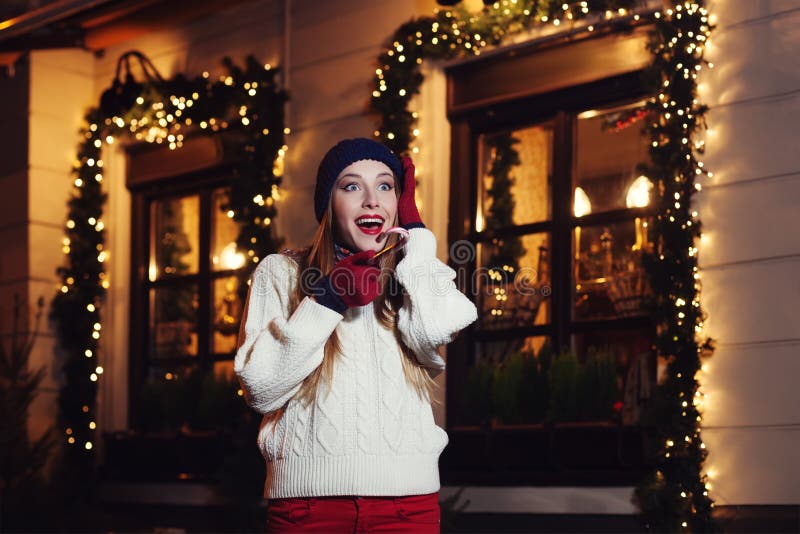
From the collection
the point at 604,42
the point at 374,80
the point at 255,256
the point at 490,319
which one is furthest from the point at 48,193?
the point at 604,42

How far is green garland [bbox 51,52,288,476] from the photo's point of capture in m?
6.83

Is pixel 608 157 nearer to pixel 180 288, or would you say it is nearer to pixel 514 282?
pixel 514 282

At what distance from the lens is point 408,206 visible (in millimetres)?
2889

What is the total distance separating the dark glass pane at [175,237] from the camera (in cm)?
768

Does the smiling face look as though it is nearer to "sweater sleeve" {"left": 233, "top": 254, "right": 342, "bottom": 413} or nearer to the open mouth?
the open mouth

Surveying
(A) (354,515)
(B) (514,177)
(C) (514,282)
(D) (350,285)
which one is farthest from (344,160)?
(B) (514,177)

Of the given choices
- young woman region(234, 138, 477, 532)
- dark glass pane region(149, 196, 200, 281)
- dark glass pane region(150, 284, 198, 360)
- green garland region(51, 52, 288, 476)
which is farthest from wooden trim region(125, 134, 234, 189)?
young woman region(234, 138, 477, 532)

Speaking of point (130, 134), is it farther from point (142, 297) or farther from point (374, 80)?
point (374, 80)

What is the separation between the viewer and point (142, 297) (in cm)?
789

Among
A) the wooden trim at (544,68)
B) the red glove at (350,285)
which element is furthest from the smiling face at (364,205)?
the wooden trim at (544,68)

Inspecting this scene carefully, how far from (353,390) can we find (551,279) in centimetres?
315

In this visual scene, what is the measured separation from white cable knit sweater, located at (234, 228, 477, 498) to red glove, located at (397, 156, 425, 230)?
0.07 meters

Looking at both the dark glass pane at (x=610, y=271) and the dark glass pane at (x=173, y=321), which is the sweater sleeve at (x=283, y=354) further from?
the dark glass pane at (x=173, y=321)

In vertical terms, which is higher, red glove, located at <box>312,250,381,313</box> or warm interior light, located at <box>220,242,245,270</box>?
warm interior light, located at <box>220,242,245,270</box>
